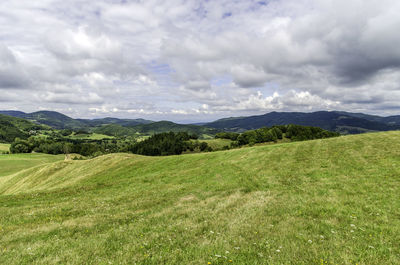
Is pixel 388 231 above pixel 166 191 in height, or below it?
above

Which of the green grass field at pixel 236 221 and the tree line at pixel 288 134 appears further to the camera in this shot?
the tree line at pixel 288 134

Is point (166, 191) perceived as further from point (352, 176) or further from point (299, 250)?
point (352, 176)

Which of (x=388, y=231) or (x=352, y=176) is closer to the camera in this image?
(x=388, y=231)

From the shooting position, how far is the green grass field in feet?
30.6

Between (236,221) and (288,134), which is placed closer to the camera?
(236,221)

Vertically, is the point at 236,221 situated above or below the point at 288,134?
above

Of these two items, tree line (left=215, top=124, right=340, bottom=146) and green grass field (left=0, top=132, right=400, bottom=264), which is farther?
tree line (left=215, top=124, right=340, bottom=146)

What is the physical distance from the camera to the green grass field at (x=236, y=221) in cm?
934

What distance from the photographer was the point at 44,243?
36.0ft

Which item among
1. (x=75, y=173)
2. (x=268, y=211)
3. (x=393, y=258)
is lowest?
(x=75, y=173)

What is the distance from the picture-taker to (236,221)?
44.3 feet

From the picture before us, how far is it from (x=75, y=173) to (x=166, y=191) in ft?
123

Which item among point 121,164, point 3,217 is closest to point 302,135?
point 121,164

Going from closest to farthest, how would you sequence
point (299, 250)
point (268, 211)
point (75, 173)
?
point (299, 250) < point (268, 211) < point (75, 173)
